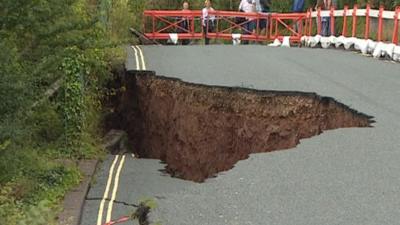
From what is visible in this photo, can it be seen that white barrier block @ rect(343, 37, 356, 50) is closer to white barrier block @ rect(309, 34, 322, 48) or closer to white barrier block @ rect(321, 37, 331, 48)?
white barrier block @ rect(321, 37, 331, 48)

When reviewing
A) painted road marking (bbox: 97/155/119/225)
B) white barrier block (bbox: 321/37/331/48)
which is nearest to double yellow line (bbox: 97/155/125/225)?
painted road marking (bbox: 97/155/119/225)

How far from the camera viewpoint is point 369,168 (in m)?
7.65

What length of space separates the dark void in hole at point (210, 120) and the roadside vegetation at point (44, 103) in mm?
1215

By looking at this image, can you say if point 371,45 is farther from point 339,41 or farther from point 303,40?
point 303,40

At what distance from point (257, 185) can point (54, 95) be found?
16.1ft

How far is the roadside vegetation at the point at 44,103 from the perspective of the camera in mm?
7320

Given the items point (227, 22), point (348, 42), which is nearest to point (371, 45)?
point (348, 42)

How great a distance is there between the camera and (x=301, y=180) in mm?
7375

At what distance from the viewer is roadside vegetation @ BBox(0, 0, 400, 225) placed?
732cm

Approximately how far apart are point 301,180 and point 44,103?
4.44 meters

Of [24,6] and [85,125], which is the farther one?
[85,125]

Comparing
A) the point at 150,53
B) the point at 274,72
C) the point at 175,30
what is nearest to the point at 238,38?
the point at 175,30

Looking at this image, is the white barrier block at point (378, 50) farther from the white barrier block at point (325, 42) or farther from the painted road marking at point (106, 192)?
the painted road marking at point (106, 192)

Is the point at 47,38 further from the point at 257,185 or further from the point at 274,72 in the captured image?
the point at 274,72
